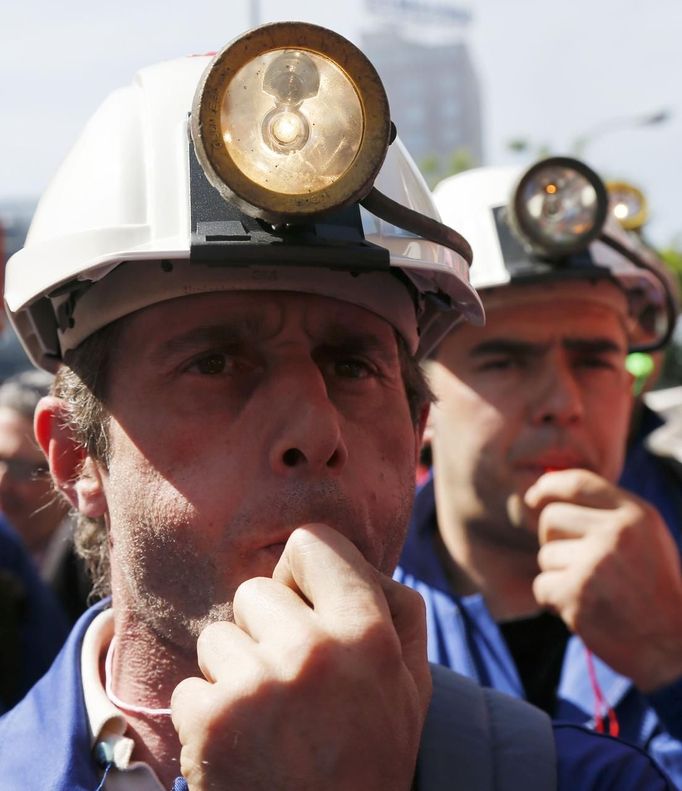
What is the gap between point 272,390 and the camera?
82.5 inches

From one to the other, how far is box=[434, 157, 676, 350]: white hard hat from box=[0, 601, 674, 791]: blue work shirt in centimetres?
178

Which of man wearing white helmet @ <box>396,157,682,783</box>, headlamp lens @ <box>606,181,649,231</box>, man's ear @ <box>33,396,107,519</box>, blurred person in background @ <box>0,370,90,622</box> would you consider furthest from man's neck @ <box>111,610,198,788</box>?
headlamp lens @ <box>606,181,649,231</box>

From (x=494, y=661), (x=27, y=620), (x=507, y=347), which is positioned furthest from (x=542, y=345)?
(x=27, y=620)

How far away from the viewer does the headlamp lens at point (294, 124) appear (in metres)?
1.93

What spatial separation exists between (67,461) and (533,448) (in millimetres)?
1534

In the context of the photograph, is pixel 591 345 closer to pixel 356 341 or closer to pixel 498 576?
pixel 498 576

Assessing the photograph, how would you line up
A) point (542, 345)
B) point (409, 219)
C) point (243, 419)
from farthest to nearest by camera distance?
point (542, 345), point (409, 219), point (243, 419)

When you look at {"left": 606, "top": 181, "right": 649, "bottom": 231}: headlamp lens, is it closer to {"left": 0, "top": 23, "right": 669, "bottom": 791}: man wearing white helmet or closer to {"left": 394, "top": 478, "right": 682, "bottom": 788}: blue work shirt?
{"left": 394, "top": 478, "right": 682, "bottom": 788}: blue work shirt

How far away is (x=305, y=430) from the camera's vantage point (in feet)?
6.51

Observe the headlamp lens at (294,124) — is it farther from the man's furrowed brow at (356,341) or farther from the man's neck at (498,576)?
the man's neck at (498,576)

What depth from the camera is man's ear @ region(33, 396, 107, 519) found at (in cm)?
238

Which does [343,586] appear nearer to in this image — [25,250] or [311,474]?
[311,474]

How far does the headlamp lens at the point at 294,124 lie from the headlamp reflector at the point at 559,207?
1.78m

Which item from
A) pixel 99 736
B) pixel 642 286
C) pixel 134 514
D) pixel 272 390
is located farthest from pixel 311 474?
pixel 642 286
